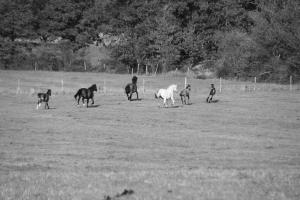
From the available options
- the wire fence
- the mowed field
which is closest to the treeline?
the wire fence

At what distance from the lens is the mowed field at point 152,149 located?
1274 cm

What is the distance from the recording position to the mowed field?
12.7m

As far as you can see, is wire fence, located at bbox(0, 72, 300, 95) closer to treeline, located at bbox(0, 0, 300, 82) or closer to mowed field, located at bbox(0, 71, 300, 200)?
treeline, located at bbox(0, 0, 300, 82)

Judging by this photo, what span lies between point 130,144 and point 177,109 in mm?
16123

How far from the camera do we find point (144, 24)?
3752 inches

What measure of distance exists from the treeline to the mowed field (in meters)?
29.6

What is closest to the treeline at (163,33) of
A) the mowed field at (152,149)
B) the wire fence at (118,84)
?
the wire fence at (118,84)

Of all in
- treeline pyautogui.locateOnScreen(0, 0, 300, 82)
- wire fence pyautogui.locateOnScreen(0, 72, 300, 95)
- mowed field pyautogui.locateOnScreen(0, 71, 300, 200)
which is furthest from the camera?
treeline pyautogui.locateOnScreen(0, 0, 300, 82)

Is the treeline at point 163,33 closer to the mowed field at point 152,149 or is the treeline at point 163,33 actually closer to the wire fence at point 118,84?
the wire fence at point 118,84

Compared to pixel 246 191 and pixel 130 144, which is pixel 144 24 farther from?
pixel 246 191

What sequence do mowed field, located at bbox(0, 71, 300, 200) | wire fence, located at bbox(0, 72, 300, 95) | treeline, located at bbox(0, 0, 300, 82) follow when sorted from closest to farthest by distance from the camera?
mowed field, located at bbox(0, 71, 300, 200) < wire fence, located at bbox(0, 72, 300, 95) < treeline, located at bbox(0, 0, 300, 82)

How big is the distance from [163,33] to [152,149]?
68777mm

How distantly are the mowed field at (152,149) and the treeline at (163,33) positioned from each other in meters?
29.6

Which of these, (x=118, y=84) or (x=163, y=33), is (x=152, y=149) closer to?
(x=118, y=84)
